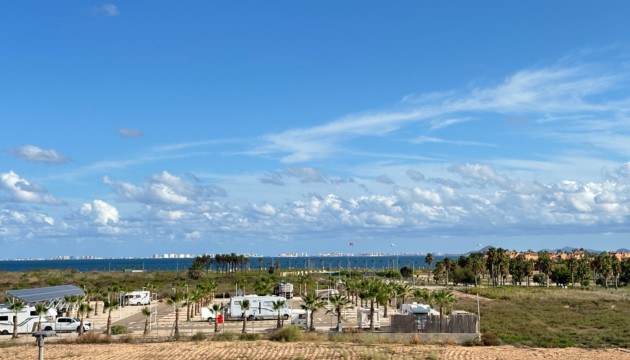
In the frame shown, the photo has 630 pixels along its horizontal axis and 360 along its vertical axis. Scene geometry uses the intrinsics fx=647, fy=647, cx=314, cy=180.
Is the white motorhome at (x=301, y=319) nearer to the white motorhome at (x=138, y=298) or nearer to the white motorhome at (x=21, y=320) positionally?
the white motorhome at (x=21, y=320)

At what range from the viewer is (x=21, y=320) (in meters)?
50.2

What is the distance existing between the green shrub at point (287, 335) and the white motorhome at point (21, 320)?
62.9 feet

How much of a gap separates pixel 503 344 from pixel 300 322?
1623 centimetres

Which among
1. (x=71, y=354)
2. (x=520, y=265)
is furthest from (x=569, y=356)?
(x=520, y=265)

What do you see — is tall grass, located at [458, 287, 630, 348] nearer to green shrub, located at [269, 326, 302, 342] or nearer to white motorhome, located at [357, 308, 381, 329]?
white motorhome, located at [357, 308, 381, 329]

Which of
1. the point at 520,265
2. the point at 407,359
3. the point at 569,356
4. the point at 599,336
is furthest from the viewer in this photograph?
the point at 520,265

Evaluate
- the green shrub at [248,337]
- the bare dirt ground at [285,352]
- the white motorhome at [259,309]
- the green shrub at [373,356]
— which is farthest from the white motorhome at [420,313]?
the white motorhome at [259,309]

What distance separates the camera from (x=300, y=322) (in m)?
51.9

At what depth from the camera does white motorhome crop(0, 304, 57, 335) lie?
49.2 metres

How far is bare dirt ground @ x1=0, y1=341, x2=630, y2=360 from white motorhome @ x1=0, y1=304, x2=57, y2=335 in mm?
7511

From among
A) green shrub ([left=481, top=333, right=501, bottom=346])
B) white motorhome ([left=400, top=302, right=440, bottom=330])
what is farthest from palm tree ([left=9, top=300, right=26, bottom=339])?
green shrub ([left=481, top=333, right=501, bottom=346])

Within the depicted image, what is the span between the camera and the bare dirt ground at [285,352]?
37000 millimetres

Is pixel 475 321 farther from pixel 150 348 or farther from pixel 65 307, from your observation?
pixel 65 307

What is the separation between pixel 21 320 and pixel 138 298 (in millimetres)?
27590
